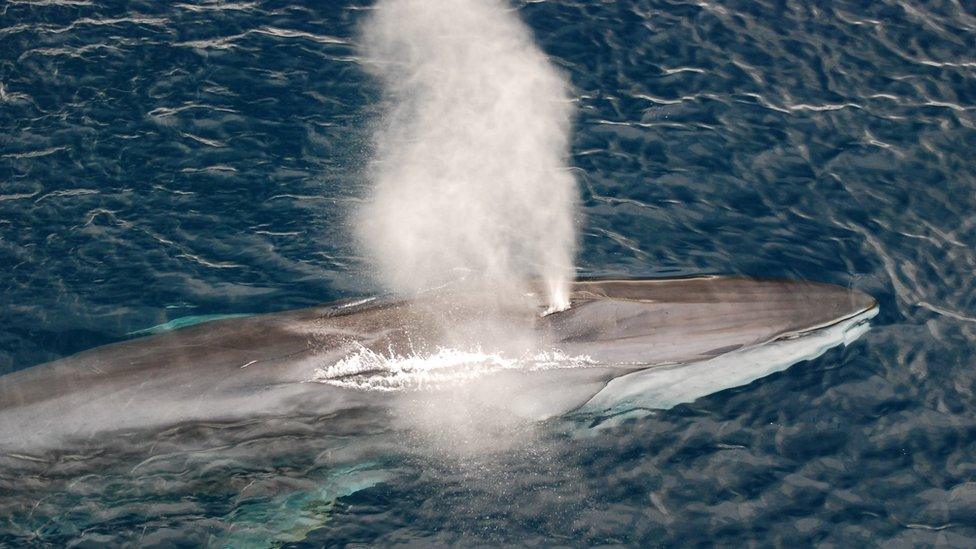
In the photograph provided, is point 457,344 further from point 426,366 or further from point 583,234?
point 583,234

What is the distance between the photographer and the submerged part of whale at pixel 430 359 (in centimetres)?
1148

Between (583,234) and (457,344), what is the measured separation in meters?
3.79

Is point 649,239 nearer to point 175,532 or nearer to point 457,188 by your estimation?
point 457,188

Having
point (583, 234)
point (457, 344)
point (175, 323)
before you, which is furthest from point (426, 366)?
point (583, 234)

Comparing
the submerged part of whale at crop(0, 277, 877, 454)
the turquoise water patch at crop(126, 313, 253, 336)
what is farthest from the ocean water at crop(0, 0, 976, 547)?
the submerged part of whale at crop(0, 277, 877, 454)

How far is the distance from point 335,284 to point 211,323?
247cm

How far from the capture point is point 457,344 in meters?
12.4

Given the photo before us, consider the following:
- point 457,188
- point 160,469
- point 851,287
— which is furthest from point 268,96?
point 851,287

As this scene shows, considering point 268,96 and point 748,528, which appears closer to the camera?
point 748,528

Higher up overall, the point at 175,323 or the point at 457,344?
the point at 457,344

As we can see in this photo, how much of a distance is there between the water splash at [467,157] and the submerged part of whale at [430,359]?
73 centimetres

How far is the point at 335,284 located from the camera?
47.7ft

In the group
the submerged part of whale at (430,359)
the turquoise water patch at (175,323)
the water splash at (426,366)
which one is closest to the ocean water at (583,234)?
the turquoise water patch at (175,323)

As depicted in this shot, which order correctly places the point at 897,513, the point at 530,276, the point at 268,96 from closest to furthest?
the point at 897,513 → the point at 530,276 → the point at 268,96
